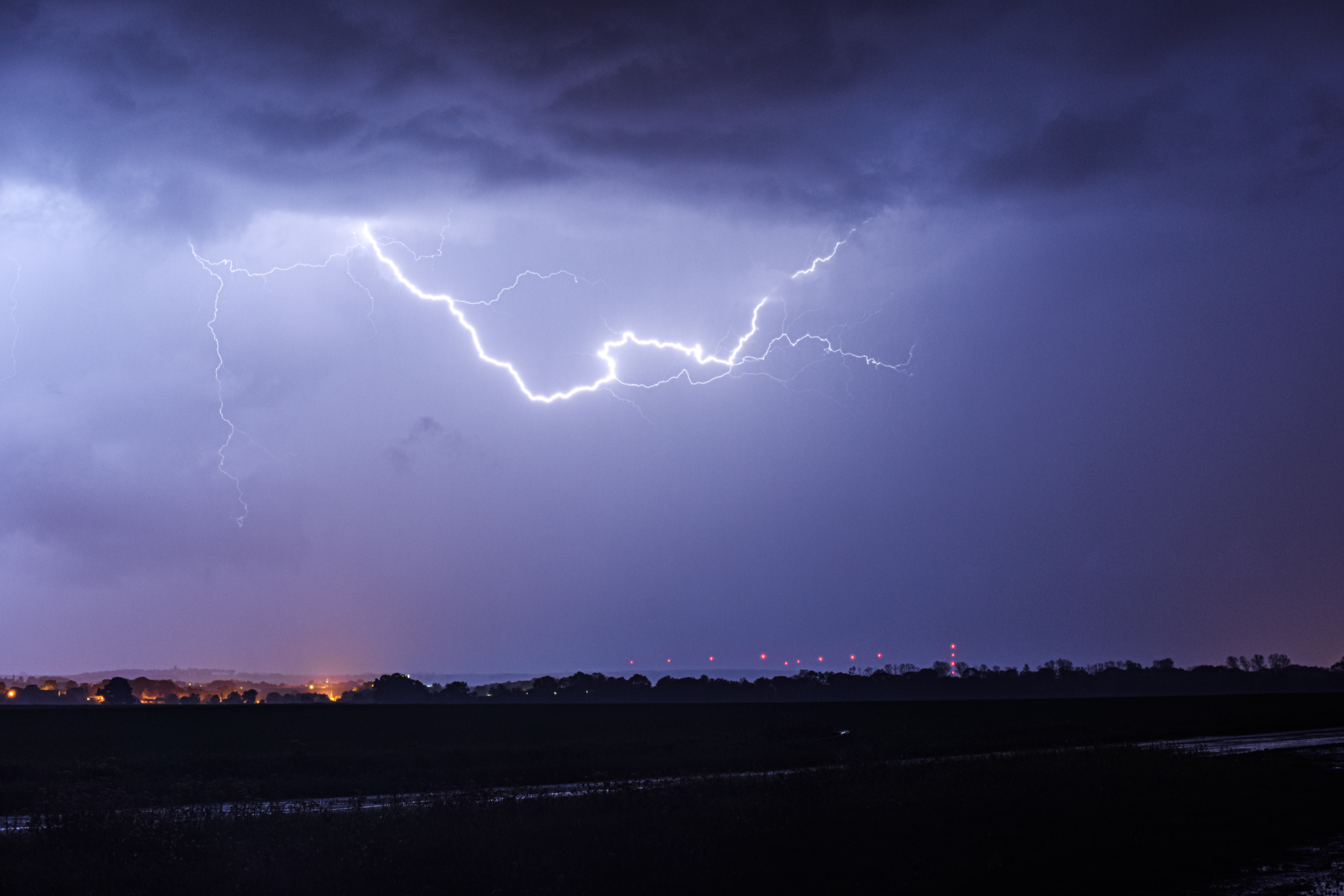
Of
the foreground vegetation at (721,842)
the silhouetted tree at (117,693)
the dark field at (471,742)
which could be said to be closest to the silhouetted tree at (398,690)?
the silhouetted tree at (117,693)

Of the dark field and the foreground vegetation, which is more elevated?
the foreground vegetation

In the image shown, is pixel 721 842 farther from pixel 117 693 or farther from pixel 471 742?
pixel 117 693

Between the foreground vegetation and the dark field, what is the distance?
17.8ft

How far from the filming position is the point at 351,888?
1245 centimetres

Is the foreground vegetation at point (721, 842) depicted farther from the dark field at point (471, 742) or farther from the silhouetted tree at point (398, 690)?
→ the silhouetted tree at point (398, 690)

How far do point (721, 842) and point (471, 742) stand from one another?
3445cm

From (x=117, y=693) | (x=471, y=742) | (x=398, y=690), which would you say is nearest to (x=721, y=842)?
(x=471, y=742)

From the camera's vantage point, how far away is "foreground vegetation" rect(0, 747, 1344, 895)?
12.7m

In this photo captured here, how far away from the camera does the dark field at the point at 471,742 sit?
28797 mm

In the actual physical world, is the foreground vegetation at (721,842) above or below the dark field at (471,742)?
above

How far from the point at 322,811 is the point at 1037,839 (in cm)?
1381

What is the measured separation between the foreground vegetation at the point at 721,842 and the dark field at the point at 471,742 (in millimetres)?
5437

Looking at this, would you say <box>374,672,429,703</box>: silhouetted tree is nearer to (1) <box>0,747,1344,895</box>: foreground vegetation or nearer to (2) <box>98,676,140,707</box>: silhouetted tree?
(2) <box>98,676,140,707</box>: silhouetted tree

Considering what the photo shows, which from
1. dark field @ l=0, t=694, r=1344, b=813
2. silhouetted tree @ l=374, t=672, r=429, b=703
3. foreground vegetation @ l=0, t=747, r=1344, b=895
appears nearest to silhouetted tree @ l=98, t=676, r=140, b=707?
silhouetted tree @ l=374, t=672, r=429, b=703
